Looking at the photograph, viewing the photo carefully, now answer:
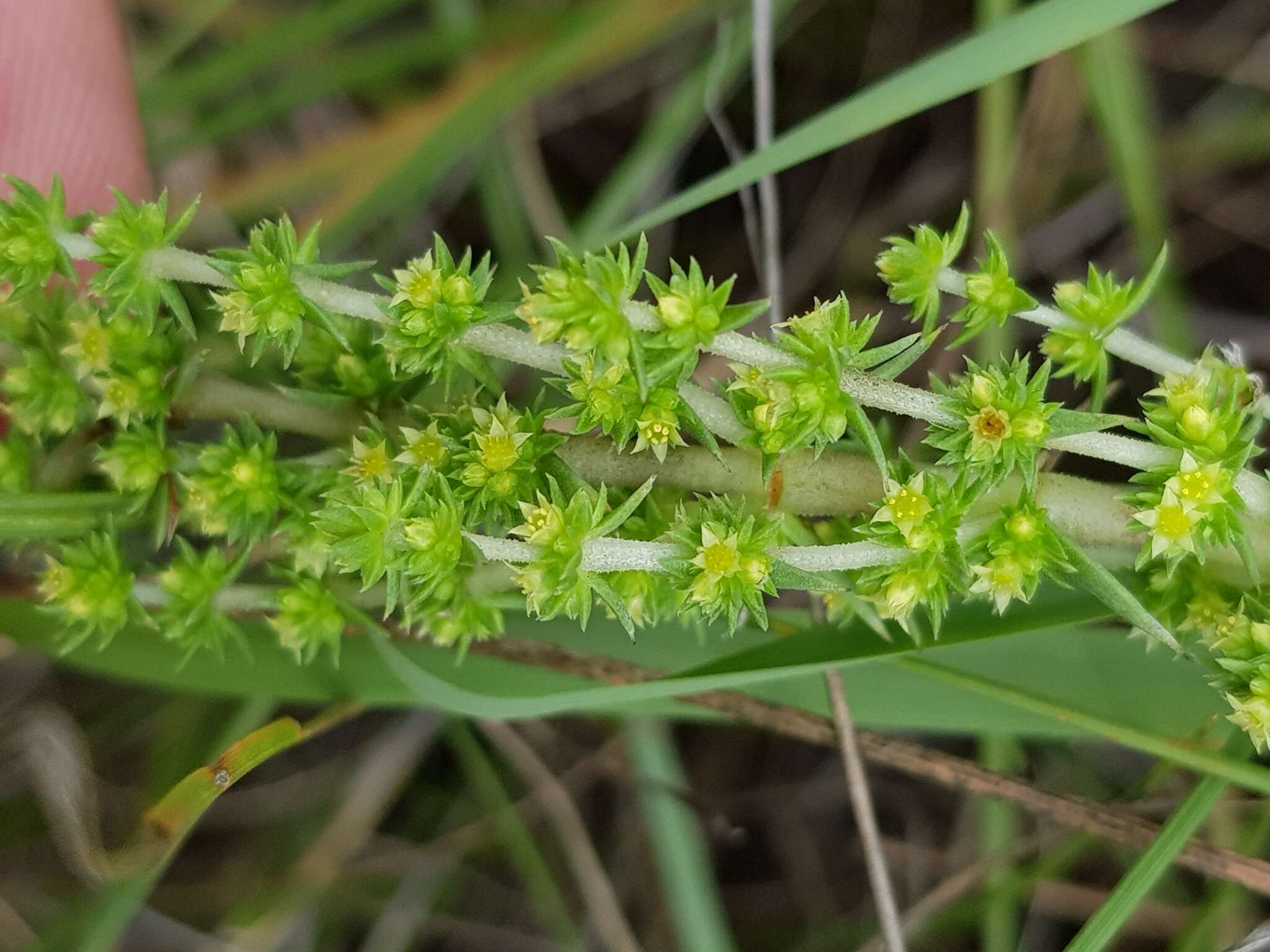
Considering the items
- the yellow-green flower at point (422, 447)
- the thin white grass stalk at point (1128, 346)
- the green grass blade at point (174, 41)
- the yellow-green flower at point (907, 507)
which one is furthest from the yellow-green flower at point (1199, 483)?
the green grass blade at point (174, 41)

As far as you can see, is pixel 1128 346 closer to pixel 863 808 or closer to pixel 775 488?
pixel 775 488

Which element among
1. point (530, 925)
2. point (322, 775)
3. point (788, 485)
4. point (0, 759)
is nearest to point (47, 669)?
point (0, 759)

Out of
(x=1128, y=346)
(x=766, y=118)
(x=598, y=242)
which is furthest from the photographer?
(x=598, y=242)

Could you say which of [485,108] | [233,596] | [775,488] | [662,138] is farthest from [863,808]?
[485,108]

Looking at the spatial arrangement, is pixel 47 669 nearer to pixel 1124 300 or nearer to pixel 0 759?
pixel 0 759

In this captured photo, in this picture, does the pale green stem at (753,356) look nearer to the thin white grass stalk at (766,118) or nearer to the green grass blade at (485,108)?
the thin white grass stalk at (766,118)

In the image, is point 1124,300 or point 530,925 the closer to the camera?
point 1124,300
